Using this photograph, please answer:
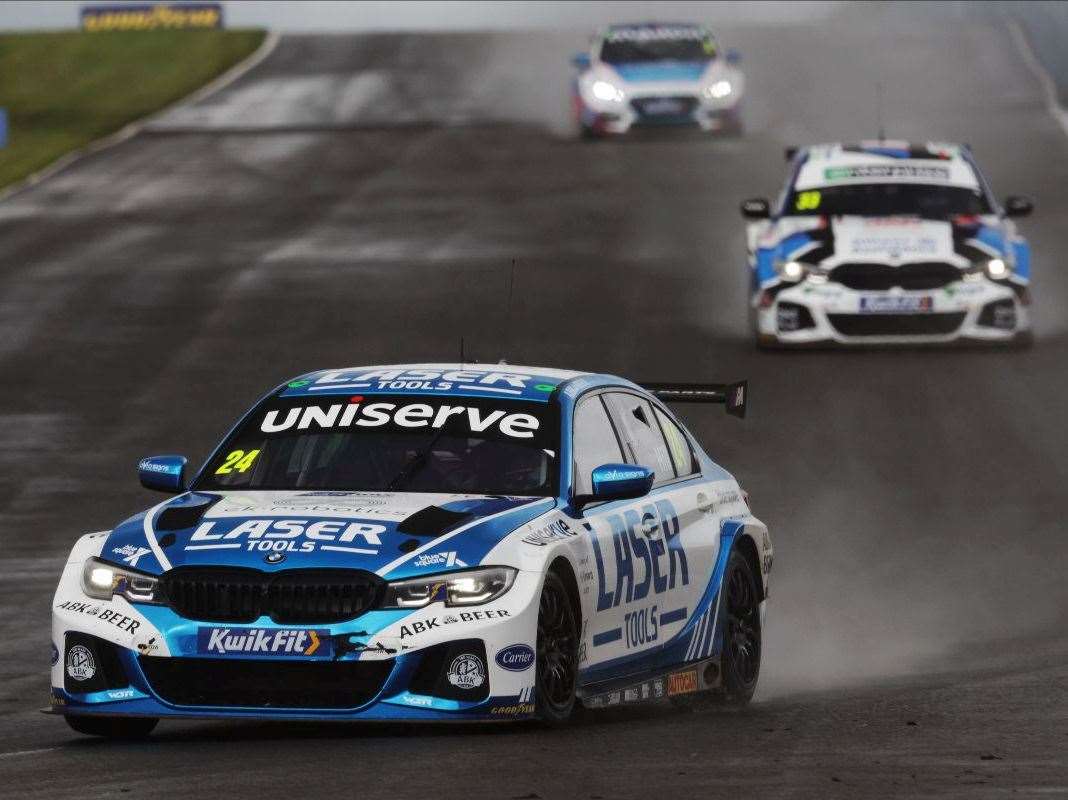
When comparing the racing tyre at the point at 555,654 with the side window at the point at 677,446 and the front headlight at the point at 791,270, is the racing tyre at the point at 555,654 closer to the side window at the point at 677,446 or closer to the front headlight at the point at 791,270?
the side window at the point at 677,446

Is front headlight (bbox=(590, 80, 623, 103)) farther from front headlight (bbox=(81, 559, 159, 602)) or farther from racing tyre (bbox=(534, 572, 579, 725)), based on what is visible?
front headlight (bbox=(81, 559, 159, 602))

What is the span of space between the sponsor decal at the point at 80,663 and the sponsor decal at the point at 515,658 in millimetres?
1337

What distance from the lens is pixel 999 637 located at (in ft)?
40.9

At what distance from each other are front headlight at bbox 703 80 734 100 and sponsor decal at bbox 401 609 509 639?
2688cm

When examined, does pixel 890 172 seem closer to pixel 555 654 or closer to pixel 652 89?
pixel 652 89

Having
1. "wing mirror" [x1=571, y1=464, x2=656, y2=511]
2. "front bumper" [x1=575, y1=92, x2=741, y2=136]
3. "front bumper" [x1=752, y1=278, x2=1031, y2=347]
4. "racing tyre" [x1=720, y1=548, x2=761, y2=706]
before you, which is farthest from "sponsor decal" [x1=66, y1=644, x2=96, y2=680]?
"front bumper" [x1=575, y1=92, x2=741, y2=136]

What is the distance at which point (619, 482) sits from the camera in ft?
30.2

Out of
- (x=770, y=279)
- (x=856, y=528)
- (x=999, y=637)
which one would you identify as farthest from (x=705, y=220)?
(x=999, y=637)

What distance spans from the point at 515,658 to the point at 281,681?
0.75 metres

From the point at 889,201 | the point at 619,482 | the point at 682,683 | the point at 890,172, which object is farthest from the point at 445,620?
the point at 890,172

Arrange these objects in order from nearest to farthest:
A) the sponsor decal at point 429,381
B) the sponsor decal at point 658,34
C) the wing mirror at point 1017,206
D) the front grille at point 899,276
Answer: the sponsor decal at point 429,381 → the front grille at point 899,276 → the wing mirror at point 1017,206 → the sponsor decal at point 658,34

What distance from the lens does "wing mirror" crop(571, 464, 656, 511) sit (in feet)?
30.2

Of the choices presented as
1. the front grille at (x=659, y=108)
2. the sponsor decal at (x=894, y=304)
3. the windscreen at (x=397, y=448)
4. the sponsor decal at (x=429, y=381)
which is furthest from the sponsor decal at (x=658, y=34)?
the windscreen at (x=397, y=448)

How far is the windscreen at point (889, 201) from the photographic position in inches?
875
